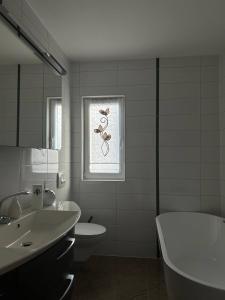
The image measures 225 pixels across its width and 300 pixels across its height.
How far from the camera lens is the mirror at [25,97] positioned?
1.56 meters

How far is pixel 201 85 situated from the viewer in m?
2.88

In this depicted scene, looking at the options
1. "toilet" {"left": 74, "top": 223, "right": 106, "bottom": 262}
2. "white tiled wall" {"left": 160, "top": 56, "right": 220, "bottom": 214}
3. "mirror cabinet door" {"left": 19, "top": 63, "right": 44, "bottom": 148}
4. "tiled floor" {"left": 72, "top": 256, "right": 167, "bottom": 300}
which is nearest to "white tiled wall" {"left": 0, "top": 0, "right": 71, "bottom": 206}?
"mirror cabinet door" {"left": 19, "top": 63, "right": 44, "bottom": 148}

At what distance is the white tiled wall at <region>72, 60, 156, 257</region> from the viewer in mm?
2934

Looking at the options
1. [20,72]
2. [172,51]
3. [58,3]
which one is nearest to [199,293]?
[20,72]

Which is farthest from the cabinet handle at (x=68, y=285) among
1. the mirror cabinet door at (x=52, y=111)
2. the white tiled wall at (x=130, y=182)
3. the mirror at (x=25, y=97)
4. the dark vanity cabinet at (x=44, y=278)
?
the white tiled wall at (x=130, y=182)

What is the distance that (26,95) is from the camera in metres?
1.84

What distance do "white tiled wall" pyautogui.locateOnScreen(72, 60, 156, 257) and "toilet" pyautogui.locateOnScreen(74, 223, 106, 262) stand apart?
467 millimetres

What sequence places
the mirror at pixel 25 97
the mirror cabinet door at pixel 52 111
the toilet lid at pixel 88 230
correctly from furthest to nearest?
the toilet lid at pixel 88 230
the mirror cabinet door at pixel 52 111
the mirror at pixel 25 97

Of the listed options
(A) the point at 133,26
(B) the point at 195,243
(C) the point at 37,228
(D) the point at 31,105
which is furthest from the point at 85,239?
(A) the point at 133,26

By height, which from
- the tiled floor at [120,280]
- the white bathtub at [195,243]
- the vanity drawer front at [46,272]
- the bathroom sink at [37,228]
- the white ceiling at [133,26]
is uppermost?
the white ceiling at [133,26]

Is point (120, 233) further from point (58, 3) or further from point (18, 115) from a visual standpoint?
point (58, 3)

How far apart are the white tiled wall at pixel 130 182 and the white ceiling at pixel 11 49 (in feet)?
4.42

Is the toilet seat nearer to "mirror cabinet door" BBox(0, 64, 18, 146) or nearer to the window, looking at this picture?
the window

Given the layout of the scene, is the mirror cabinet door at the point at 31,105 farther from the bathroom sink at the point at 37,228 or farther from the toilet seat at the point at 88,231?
the toilet seat at the point at 88,231
